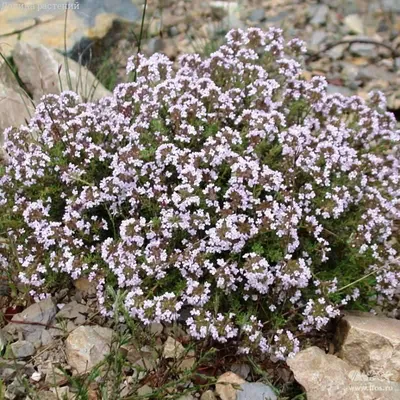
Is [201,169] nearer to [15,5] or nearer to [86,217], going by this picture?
[86,217]

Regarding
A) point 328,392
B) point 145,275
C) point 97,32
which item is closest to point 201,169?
point 145,275

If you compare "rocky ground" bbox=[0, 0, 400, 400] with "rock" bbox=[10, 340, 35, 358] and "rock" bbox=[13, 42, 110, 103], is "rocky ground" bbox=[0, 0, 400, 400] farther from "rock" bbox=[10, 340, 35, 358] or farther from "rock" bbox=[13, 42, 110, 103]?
"rock" bbox=[13, 42, 110, 103]

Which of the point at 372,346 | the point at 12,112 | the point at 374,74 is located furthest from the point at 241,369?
the point at 374,74

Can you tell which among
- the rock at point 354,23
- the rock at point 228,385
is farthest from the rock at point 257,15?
the rock at point 228,385

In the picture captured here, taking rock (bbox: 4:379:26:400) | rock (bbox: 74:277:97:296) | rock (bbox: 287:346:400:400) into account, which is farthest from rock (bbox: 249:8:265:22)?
rock (bbox: 4:379:26:400)

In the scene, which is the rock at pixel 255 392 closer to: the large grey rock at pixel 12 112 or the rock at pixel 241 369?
the rock at pixel 241 369

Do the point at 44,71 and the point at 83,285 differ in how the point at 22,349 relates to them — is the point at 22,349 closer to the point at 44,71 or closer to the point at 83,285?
the point at 83,285
